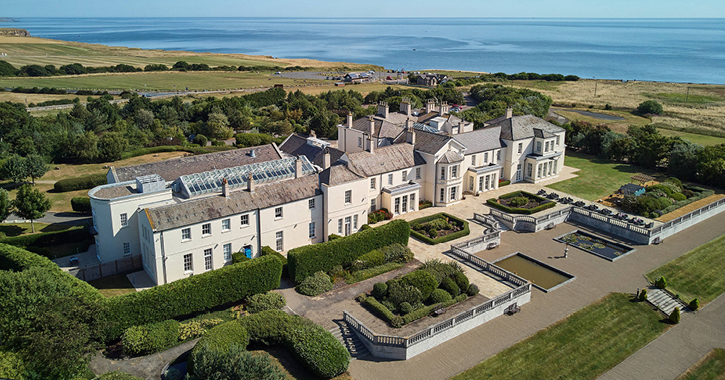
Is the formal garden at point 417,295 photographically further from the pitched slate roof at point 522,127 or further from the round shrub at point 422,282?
the pitched slate roof at point 522,127

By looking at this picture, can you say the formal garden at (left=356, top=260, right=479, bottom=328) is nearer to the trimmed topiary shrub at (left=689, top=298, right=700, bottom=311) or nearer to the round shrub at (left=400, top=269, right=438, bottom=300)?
the round shrub at (left=400, top=269, right=438, bottom=300)

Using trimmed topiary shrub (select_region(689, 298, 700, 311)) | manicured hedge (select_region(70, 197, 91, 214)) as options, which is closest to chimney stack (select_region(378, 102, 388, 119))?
manicured hedge (select_region(70, 197, 91, 214))

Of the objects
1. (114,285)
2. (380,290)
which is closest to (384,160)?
(380,290)

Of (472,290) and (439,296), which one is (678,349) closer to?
(472,290)

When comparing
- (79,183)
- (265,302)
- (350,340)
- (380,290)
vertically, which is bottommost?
(350,340)

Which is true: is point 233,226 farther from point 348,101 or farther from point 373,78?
point 373,78

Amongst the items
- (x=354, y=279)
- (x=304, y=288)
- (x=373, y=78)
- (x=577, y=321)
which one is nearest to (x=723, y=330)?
(x=577, y=321)


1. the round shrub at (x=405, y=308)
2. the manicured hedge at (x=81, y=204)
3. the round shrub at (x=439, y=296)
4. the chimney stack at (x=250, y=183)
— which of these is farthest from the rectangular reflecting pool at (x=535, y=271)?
the manicured hedge at (x=81, y=204)
